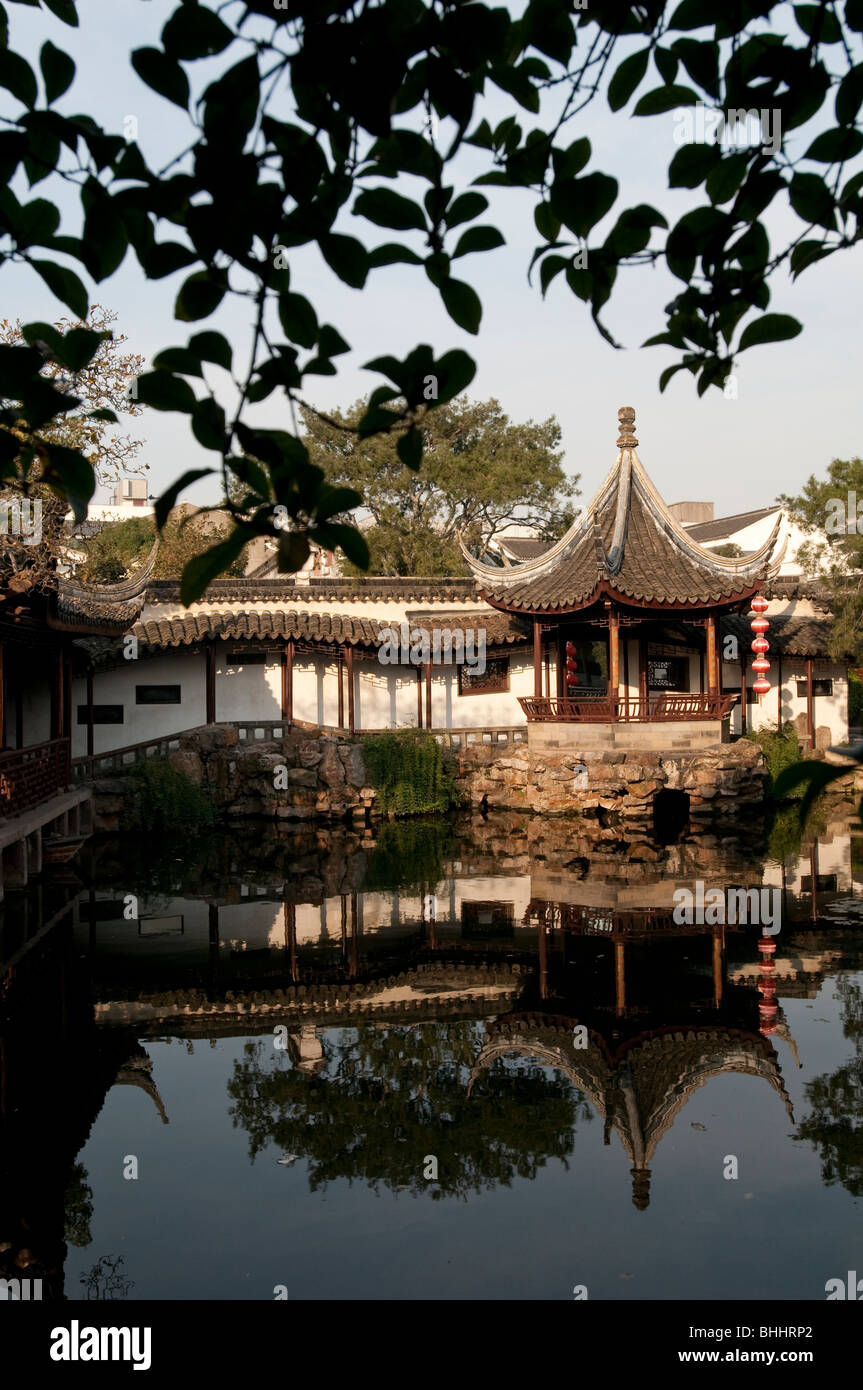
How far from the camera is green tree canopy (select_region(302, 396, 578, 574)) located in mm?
27703

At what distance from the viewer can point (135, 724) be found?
1922 centimetres

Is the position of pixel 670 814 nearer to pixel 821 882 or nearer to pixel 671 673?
pixel 671 673

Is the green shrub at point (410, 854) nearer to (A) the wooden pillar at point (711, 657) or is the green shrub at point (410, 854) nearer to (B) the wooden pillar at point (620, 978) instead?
(B) the wooden pillar at point (620, 978)

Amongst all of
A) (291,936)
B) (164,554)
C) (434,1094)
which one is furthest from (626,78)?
(164,554)

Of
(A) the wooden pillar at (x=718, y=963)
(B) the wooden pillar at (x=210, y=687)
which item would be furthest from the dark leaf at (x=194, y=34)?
(B) the wooden pillar at (x=210, y=687)

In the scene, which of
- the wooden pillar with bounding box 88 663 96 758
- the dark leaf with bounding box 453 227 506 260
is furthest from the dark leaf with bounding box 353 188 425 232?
the wooden pillar with bounding box 88 663 96 758

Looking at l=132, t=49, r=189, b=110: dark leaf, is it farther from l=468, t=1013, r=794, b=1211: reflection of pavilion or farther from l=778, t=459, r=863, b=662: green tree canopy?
l=778, t=459, r=863, b=662: green tree canopy

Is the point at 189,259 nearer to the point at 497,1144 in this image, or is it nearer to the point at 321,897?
the point at 497,1144

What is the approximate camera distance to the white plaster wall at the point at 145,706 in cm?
1903

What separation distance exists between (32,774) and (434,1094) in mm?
7076

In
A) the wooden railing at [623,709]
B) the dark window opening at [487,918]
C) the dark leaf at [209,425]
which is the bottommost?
the dark window opening at [487,918]

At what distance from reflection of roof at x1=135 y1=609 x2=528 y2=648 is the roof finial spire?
12.6 feet

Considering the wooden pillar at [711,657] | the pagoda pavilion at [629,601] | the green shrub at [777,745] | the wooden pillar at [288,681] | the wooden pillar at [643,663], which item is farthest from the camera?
the wooden pillar at [643,663]

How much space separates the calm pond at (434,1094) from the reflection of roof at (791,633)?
10.1m
